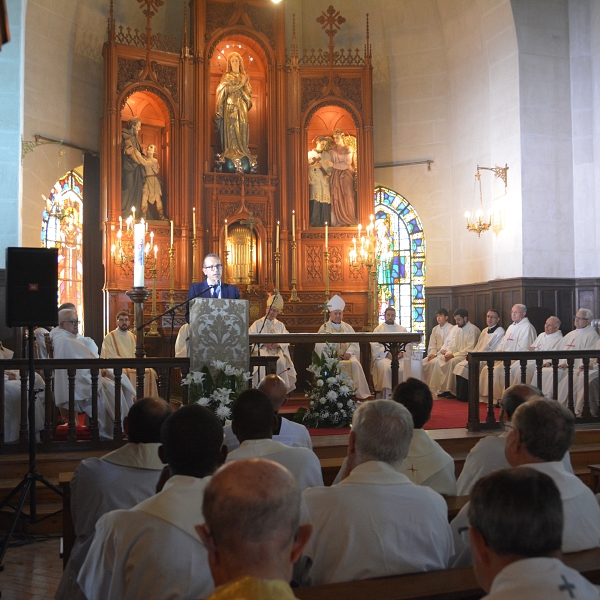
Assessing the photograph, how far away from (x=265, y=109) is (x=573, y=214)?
6126mm

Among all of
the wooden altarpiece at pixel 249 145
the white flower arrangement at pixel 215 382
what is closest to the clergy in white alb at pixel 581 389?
the wooden altarpiece at pixel 249 145

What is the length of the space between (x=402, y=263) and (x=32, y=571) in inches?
441

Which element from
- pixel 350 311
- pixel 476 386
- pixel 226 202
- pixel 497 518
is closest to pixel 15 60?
pixel 226 202

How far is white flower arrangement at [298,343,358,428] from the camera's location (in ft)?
25.2

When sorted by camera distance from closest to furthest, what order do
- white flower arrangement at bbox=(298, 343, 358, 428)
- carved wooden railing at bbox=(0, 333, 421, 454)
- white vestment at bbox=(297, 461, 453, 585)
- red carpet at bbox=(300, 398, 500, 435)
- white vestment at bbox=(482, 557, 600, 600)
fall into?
white vestment at bbox=(482, 557, 600, 600), white vestment at bbox=(297, 461, 453, 585), carved wooden railing at bbox=(0, 333, 421, 454), red carpet at bbox=(300, 398, 500, 435), white flower arrangement at bbox=(298, 343, 358, 428)

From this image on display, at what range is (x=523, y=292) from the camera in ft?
38.3

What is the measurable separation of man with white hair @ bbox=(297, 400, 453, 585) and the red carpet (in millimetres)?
4652

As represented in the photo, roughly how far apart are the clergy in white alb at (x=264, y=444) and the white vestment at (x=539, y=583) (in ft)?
6.13

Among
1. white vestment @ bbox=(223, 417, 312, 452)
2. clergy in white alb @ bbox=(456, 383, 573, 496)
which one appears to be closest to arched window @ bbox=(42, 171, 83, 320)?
white vestment @ bbox=(223, 417, 312, 452)

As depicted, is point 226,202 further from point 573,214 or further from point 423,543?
point 423,543

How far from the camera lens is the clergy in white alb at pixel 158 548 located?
7.30ft

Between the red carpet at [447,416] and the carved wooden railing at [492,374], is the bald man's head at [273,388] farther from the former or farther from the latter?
the carved wooden railing at [492,374]

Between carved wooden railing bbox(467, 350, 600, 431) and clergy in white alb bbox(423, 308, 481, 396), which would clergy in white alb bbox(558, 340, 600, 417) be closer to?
carved wooden railing bbox(467, 350, 600, 431)

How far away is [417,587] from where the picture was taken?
228 cm
